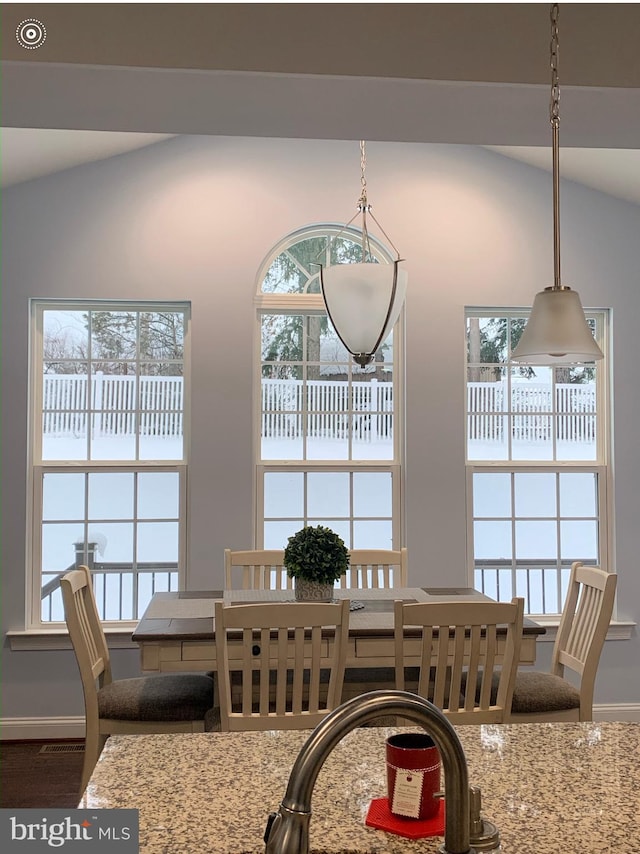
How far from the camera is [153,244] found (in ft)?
14.8

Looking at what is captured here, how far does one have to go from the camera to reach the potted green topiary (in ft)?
10.8

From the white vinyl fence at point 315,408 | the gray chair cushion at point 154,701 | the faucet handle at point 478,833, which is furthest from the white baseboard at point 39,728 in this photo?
the faucet handle at point 478,833

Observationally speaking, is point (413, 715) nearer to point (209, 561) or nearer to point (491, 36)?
point (491, 36)

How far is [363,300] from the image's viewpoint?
126 inches

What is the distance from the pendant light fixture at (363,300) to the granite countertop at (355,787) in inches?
72.3

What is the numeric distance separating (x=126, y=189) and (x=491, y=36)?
2477 mm

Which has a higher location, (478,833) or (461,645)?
(478,833)

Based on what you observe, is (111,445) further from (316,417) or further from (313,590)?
(313,590)

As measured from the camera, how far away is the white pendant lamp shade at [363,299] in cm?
319

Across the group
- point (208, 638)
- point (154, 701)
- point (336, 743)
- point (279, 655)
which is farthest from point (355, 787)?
point (154, 701)

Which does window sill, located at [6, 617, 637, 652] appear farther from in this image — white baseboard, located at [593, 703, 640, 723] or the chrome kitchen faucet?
the chrome kitchen faucet

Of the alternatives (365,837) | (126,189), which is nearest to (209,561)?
(126,189)

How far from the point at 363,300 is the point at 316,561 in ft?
3.47

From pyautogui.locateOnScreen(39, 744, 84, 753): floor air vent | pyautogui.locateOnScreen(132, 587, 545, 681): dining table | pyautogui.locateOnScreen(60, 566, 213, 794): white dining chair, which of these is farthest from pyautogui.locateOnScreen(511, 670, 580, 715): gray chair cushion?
pyautogui.locateOnScreen(39, 744, 84, 753): floor air vent
